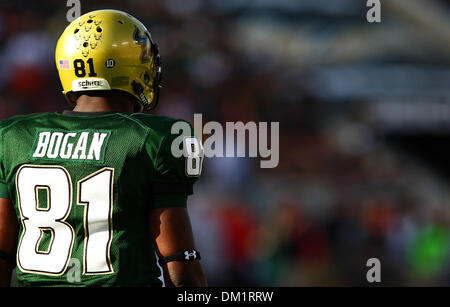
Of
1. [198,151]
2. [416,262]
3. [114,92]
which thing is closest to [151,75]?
[114,92]

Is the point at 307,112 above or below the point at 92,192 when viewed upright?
above

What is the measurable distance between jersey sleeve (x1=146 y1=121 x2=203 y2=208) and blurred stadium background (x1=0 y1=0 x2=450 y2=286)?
515 cm

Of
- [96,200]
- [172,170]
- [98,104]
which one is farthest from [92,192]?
[98,104]

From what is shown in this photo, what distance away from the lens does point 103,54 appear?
7.31ft

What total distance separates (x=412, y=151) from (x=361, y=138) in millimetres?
769

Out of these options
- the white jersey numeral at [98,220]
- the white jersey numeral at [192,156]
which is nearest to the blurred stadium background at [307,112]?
the white jersey numeral at [192,156]

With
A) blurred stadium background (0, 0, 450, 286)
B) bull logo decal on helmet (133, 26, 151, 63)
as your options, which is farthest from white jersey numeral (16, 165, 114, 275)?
blurred stadium background (0, 0, 450, 286)

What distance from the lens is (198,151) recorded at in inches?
84.5

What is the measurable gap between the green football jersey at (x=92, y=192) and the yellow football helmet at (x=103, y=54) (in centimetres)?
20

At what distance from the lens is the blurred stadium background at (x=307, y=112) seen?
24.6 feet

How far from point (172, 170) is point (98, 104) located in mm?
384

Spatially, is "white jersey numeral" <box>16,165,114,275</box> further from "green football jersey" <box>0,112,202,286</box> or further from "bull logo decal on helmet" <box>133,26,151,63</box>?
"bull logo decal on helmet" <box>133,26,151,63</box>

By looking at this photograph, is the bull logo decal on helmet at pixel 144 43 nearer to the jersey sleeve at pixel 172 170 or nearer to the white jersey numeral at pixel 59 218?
the jersey sleeve at pixel 172 170

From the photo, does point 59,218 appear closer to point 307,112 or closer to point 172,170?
point 172,170
